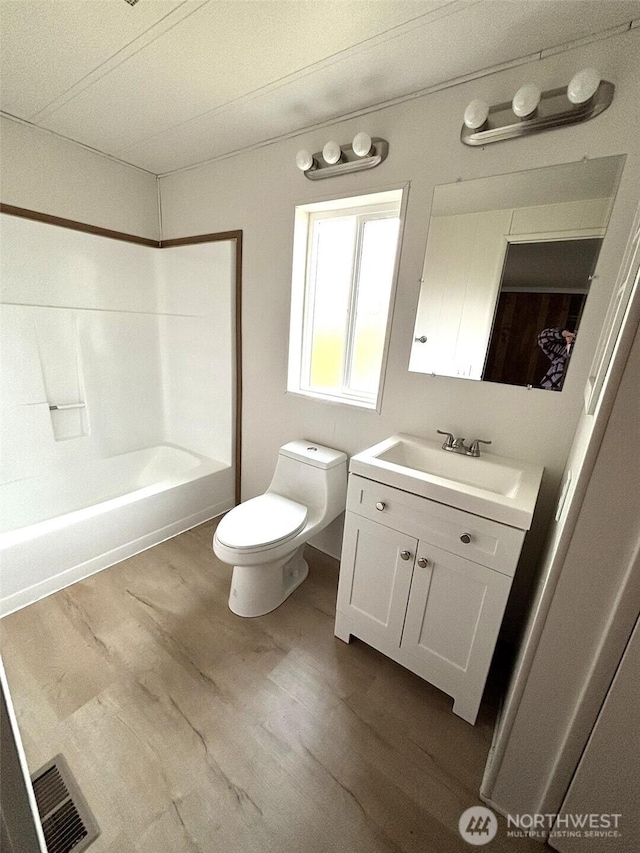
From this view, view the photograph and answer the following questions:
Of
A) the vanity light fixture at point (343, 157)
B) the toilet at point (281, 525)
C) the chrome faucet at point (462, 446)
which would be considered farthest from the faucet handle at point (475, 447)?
the vanity light fixture at point (343, 157)

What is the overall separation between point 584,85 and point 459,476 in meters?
1.31

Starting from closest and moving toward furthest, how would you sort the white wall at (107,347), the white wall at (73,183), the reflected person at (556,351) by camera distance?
the reflected person at (556,351) → the white wall at (73,183) → the white wall at (107,347)

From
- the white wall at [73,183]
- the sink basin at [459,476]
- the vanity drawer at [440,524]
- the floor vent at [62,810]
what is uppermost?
the white wall at [73,183]

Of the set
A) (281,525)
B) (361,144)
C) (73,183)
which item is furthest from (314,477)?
(73,183)

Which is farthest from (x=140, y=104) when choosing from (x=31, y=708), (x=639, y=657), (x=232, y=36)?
(x=639, y=657)

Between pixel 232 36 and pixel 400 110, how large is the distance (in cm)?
69

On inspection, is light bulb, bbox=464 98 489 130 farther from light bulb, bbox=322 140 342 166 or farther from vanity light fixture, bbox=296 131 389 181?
light bulb, bbox=322 140 342 166

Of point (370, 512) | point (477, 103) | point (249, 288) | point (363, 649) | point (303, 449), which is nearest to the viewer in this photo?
point (477, 103)

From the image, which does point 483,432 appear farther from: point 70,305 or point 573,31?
point 70,305

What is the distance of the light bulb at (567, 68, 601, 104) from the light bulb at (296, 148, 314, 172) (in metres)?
1.02

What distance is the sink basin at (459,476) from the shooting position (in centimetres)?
107

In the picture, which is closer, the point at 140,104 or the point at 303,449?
the point at 140,104

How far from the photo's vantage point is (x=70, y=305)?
2.09 meters

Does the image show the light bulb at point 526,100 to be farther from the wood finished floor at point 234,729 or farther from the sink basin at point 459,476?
the wood finished floor at point 234,729
